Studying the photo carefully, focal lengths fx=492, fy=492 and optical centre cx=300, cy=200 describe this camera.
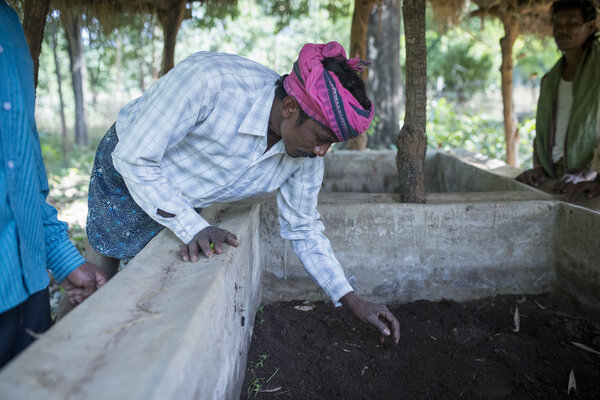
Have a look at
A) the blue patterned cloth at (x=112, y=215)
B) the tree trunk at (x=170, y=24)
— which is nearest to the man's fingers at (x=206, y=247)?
the blue patterned cloth at (x=112, y=215)

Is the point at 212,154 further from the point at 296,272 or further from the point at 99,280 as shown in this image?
the point at 296,272

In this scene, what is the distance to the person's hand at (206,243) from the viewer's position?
182 cm

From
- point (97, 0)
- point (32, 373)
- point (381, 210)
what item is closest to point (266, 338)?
point (381, 210)

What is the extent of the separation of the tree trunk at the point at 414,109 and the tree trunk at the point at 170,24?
309cm

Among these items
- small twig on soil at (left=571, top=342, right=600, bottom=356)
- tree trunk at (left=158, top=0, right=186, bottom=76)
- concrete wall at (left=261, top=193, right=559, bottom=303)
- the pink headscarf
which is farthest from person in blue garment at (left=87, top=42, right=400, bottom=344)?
tree trunk at (left=158, top=0, right=186, bottom=76)

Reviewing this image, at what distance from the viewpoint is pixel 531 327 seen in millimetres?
2531

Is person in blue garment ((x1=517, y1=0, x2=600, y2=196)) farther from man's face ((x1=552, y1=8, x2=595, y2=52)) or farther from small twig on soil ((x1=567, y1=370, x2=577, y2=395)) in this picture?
small twig on soil ((x1=567, y1=370, x2=577, y2=395))

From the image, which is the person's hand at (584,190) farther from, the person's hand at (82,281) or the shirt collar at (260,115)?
the person's hand at (82,281)

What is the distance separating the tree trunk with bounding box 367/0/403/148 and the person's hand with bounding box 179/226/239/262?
676 cm

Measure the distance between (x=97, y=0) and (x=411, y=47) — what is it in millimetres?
3422

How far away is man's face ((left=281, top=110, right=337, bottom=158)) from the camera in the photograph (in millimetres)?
1749

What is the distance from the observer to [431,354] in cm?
229

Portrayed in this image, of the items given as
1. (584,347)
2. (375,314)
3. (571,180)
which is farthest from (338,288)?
(571,180)

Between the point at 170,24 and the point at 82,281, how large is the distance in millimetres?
4181
